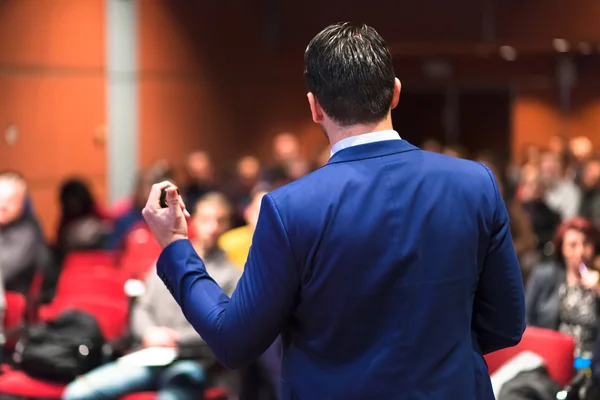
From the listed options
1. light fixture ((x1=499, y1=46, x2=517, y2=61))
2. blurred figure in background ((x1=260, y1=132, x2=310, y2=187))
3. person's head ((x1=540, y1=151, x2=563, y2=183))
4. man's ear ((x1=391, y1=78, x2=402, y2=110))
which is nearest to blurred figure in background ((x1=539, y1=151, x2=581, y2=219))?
person's head ((x1=540, y1=151, x2=563, y2=183))

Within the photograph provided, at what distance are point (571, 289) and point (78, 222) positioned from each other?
418 cm

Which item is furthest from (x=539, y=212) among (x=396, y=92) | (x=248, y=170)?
(x=396, y=92)

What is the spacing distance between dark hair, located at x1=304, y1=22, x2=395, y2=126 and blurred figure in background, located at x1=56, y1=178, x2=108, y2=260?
611cm

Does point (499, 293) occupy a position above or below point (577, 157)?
above

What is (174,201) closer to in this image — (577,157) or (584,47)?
(577,157)

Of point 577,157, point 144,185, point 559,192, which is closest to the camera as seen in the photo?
point 144,185

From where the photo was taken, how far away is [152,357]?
4613 mm

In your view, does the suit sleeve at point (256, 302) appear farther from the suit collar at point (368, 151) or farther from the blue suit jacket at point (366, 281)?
the suit collar at point (368, 151)

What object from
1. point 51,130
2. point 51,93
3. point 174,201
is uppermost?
point 174,201

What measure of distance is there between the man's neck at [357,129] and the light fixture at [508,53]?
11349 mm

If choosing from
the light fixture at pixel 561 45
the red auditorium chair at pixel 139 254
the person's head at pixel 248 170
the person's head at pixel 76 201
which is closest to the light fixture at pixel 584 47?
the light fixture at pixel 561 45

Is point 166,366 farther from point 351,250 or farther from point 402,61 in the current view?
point 402,61

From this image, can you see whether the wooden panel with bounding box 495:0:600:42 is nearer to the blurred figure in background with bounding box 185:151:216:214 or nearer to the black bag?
the blurred figure in background with bounding box 185:151:216:214

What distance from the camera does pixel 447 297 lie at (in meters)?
1.63
